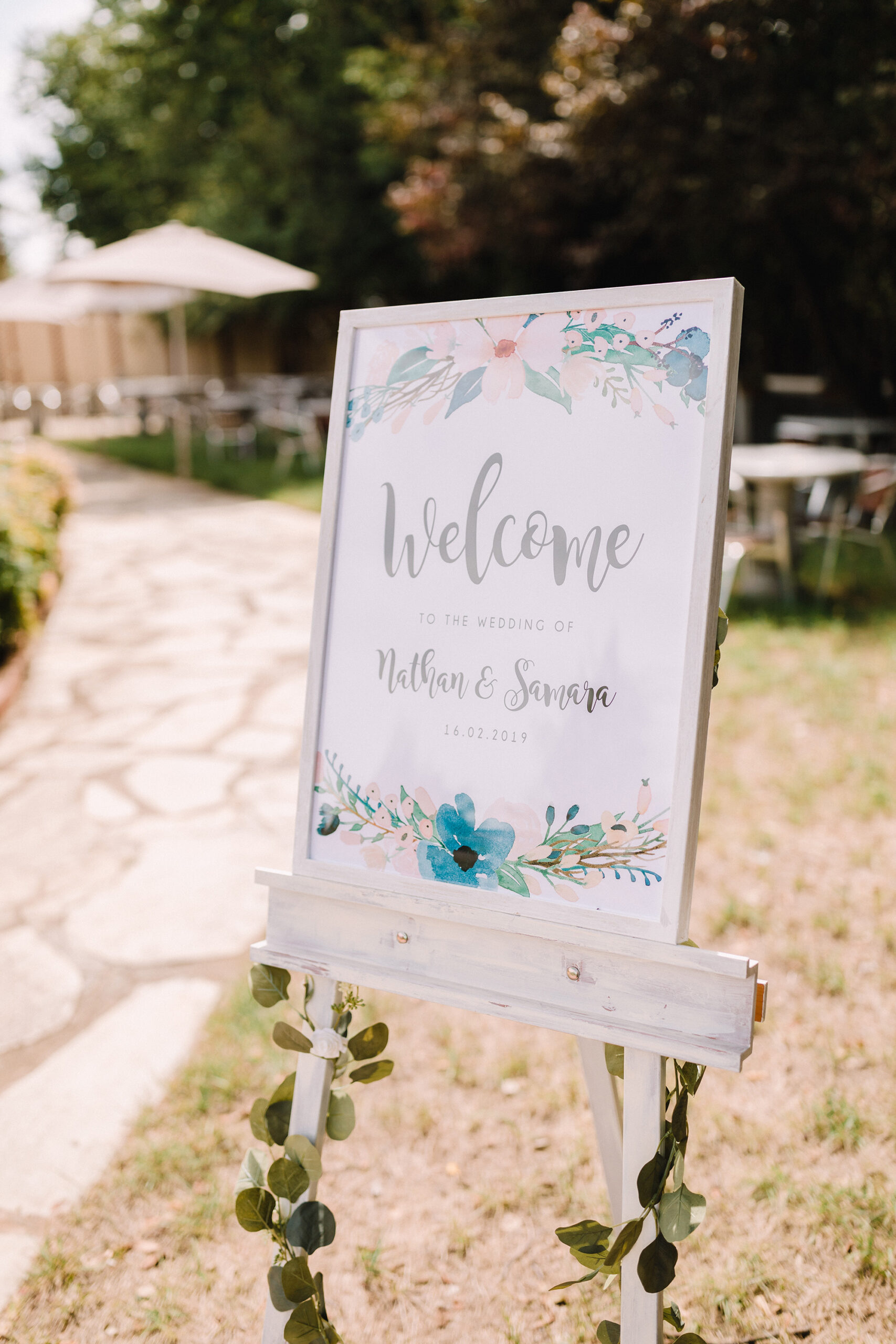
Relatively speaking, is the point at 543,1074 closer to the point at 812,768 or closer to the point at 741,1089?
the point at 741,1089

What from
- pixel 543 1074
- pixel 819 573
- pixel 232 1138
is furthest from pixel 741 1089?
pixel 819 573

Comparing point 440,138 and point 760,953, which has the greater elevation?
point 440,138

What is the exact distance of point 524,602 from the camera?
1.24 metres

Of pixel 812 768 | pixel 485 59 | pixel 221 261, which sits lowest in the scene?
pixel 812 768

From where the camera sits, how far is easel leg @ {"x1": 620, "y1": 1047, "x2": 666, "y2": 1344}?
3.79 feet

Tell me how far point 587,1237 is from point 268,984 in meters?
0.55

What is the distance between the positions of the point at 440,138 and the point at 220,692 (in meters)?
8.37

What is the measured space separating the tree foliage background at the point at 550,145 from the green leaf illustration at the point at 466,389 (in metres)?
6.72

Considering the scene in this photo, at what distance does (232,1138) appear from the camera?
203 centimetres

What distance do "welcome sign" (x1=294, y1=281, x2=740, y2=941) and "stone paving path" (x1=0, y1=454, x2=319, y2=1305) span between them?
4.09 ft

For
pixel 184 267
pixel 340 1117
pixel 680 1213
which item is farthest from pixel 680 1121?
pixel 184 267

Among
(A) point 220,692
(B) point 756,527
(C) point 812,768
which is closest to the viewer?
(C) point 812,768

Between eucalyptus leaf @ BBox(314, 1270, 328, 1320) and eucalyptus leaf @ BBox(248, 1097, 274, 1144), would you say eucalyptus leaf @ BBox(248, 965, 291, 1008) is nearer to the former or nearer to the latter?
eucalyptus leaf @ BBox(248, 1097, 274, 1144)

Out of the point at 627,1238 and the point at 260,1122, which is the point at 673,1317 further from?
the point at 260,1122
